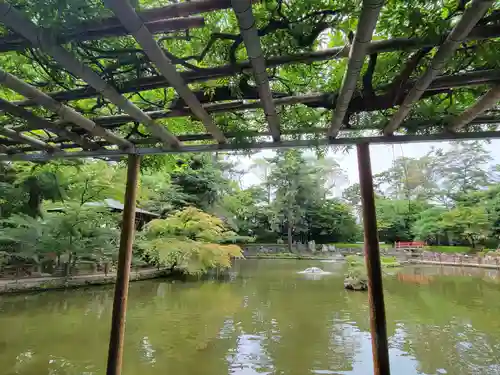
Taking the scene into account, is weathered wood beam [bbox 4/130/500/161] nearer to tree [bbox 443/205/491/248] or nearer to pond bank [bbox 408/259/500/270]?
pond bank [bbox 408/259/500/270]

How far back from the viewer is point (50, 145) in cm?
256

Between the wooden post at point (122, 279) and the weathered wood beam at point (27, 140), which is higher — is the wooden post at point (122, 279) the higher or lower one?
the lower one

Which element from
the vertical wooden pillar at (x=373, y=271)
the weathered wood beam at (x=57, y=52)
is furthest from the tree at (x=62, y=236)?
the vertical wooden pillar at (x=373, y=271)

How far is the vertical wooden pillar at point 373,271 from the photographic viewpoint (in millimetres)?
2049

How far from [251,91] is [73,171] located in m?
8.10

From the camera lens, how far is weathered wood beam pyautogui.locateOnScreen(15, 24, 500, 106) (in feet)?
3.93

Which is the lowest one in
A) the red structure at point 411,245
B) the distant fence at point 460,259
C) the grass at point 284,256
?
the distant fence at point 460,259

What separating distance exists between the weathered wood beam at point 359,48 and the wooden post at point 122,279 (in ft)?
5.44

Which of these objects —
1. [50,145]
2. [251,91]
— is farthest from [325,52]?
[50,145]

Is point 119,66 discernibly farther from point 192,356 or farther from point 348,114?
point 192,356

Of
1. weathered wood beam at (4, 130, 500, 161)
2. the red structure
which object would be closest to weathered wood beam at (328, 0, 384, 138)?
weathered wood beam at (4, 130, 500, 161)

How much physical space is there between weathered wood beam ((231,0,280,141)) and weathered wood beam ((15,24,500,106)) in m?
0.10

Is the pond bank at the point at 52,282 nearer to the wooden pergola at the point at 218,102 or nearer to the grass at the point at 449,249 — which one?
the wooden pergola at the point at 218,102

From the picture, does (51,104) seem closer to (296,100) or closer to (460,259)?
(296,100)
